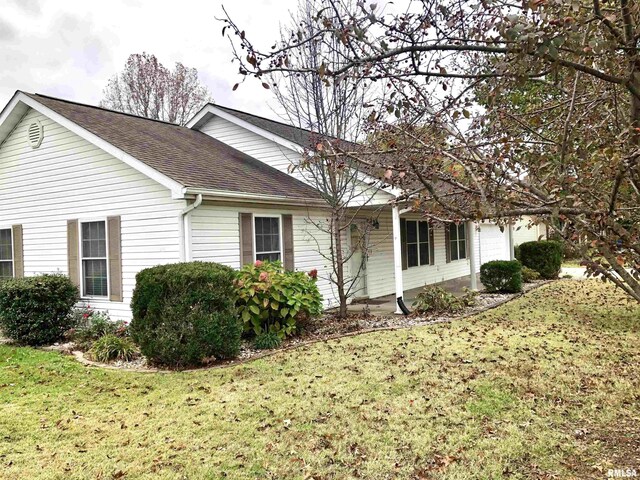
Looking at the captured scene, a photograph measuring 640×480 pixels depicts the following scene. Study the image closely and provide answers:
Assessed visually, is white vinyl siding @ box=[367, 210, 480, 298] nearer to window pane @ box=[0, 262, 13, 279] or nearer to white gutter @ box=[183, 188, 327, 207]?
white gutter @ box=[183, 188, 327, 207]

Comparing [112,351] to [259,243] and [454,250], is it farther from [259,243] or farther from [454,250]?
[454,250]

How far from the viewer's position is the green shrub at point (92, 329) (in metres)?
8.83

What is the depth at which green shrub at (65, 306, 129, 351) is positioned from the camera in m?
8.83

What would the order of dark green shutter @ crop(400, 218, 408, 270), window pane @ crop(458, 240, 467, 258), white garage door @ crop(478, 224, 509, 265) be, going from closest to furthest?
dark green shutter @ crop(400, 218, 408, 270), window pane @ crop(458, 240, 467, 258), white garage door @ crop(478, 224, 509, 265)

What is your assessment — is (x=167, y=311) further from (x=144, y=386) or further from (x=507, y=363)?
(x=507, y=363)

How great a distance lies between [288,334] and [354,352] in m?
1.64

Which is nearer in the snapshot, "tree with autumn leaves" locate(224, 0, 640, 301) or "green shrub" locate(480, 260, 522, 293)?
"tree with autumn leaves" locate(224, 0, 640, 301)

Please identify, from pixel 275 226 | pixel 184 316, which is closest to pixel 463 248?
pixel 275 226

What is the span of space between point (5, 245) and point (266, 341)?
8374 millimetres

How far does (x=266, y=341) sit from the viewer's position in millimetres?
7918

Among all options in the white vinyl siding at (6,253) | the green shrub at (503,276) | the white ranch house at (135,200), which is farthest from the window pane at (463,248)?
the white vinyl siding at (6,253)

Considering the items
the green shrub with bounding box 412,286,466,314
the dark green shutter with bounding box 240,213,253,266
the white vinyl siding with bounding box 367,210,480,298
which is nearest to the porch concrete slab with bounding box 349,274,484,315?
the white vinyl siding with bounding box 367,210,480,298

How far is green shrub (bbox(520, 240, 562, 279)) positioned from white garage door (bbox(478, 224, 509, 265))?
101 inches

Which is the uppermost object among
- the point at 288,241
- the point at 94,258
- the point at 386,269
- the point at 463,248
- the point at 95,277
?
the point at 288,241
